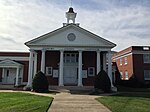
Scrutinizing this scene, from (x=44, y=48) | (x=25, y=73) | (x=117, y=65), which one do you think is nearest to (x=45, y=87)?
(x=44, y=48)

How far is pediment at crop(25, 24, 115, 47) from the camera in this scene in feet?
90.5

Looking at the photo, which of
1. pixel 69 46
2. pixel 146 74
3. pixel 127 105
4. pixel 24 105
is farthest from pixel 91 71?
pixel 24 105

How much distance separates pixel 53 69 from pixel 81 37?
7.04m

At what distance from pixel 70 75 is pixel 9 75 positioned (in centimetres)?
1117

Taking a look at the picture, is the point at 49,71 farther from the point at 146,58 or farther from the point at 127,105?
the point at 127,105

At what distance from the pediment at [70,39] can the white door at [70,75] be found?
189 inches

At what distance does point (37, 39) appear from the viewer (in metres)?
27.5

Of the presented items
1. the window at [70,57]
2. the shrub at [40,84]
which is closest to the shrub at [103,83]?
the shrub at [40,84]

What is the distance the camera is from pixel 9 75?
33938mm

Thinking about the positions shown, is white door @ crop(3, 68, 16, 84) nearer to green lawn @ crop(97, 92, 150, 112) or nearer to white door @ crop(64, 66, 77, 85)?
white door @ crop(64, 66, 77, 85)

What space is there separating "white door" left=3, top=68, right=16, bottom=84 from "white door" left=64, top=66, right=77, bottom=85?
32.4ft

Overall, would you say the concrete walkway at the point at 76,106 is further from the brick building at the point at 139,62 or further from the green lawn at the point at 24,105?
the brick building at the point at 139,62

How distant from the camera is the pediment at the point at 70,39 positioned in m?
27.6

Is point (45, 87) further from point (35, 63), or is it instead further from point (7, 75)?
point (7, 75)
